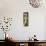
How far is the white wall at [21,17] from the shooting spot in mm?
3768

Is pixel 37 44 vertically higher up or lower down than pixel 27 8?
lower down

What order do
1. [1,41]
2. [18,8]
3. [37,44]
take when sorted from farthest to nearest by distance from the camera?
[18,8], [1,41], [37,44]

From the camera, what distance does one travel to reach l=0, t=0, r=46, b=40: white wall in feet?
12.4

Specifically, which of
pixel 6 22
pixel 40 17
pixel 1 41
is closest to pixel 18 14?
pixel 6 22

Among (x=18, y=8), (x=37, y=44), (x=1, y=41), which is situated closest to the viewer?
(x=37, y=44)

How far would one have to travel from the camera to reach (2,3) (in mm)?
3795

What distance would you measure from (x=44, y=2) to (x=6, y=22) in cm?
129

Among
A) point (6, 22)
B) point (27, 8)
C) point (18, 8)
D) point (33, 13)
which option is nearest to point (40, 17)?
point (33, 13)

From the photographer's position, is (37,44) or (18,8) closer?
(37,44)

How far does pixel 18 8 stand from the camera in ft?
12.5

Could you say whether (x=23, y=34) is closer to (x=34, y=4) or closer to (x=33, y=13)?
(x=33, y=13)

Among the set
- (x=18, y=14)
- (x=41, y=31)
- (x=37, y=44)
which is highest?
(x=18, y=14)

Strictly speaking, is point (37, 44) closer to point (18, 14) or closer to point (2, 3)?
point (18, 14)

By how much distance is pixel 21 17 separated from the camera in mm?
3809
